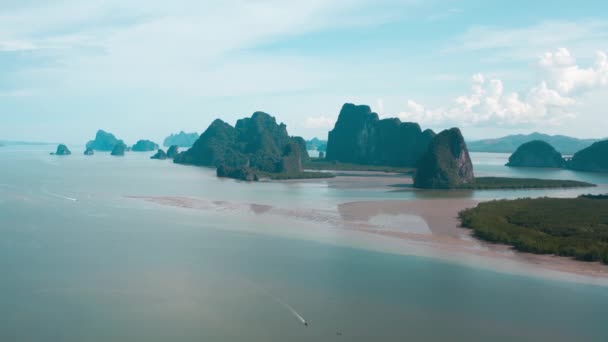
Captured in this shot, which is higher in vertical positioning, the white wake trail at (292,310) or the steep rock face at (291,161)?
the steep rock face at (291,161)

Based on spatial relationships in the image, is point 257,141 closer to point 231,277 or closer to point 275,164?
point 275,164

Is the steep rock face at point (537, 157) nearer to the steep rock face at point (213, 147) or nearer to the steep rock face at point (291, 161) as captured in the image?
the steep rock face at point (291, 161)

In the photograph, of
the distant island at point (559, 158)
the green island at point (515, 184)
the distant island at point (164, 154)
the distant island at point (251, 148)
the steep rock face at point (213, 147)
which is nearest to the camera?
the green island at point (515, 184)

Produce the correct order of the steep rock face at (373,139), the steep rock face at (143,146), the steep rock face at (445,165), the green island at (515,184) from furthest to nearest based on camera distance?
the steep rock face at (143,146) < the steep rock face at (373,139) < the green island at (515,184) < the steep rock face at (445,165)

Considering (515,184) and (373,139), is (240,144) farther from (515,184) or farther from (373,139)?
(515,184)

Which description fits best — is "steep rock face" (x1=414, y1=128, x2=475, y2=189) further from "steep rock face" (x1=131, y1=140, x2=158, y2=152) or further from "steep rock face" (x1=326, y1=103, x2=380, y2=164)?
"steep rock face" (x1=131, y1=140, x2=158, y2=152)

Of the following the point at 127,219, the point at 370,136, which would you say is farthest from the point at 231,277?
the point at 370,136

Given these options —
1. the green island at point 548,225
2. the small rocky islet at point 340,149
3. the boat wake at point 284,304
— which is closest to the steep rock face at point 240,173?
the small rocky islet at point 340,149
